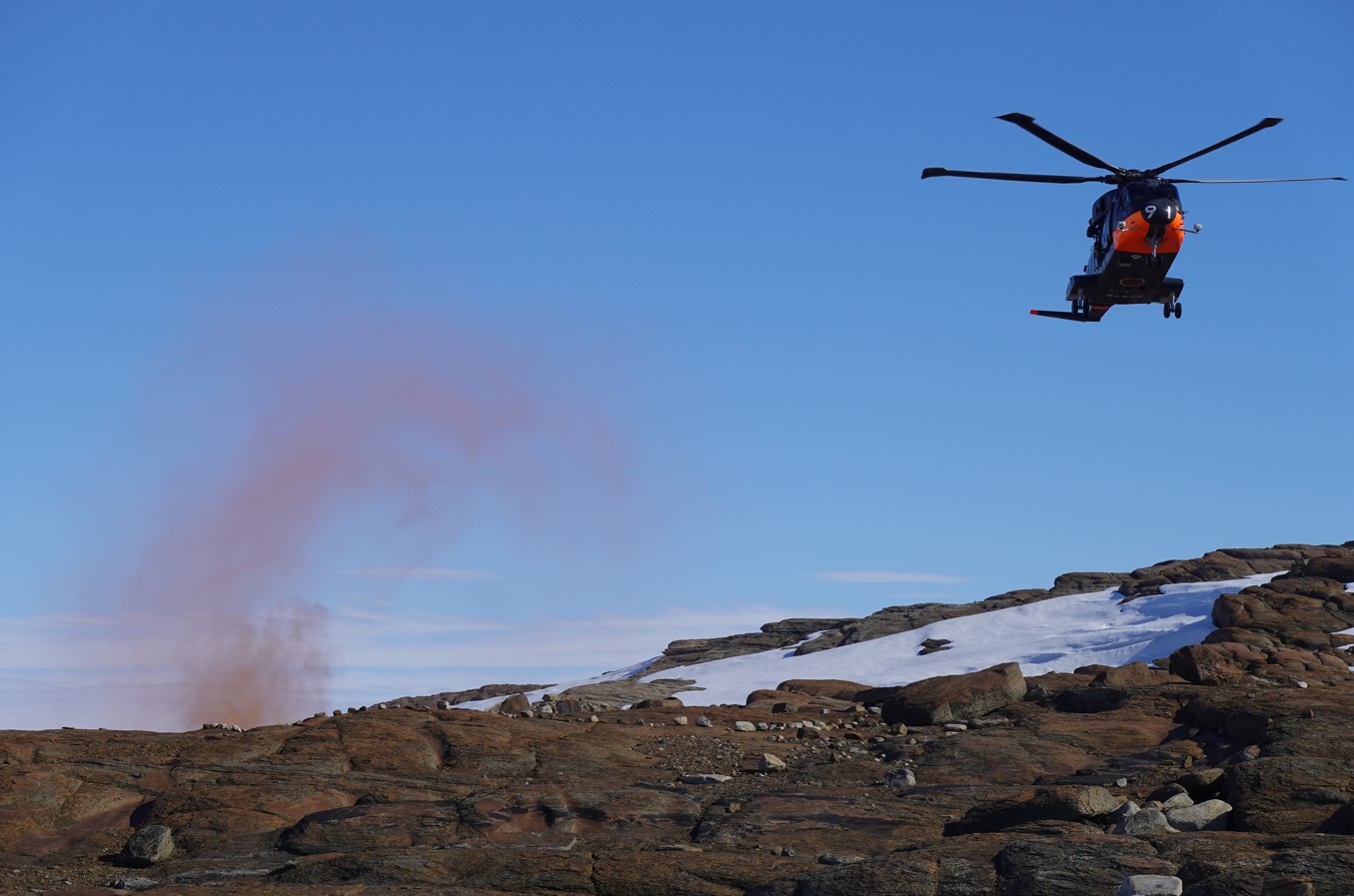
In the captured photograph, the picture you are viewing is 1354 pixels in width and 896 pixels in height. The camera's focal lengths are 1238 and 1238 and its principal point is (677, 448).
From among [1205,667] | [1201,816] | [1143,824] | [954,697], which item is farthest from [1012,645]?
[1143,824]

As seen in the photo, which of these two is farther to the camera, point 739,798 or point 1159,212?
point 1159,212

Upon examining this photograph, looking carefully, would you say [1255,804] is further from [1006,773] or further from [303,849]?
[303,849]

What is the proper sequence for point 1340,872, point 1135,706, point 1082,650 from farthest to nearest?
point 1082,650, point 1135,706, point 1340,872

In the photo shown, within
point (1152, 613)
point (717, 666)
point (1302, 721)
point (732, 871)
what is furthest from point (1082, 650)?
point (732, 871)

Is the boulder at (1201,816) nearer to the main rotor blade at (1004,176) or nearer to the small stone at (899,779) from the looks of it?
the small stone at (899,779)

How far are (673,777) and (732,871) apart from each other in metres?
9.60

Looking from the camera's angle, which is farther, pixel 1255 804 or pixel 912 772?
pixel 912 772

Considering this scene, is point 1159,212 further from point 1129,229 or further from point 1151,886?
point 1151,886

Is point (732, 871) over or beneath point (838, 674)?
beneath

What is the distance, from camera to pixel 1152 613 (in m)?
62.2

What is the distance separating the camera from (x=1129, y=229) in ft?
99.1

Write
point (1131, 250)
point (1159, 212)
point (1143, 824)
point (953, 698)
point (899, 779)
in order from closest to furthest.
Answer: point (1143, 824) → point (899, 779) → point (1159, 212) → point (1131, 250) → point (953, 698)

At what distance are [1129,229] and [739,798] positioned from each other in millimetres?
17747

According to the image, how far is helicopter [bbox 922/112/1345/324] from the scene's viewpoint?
A: 2947 cm
